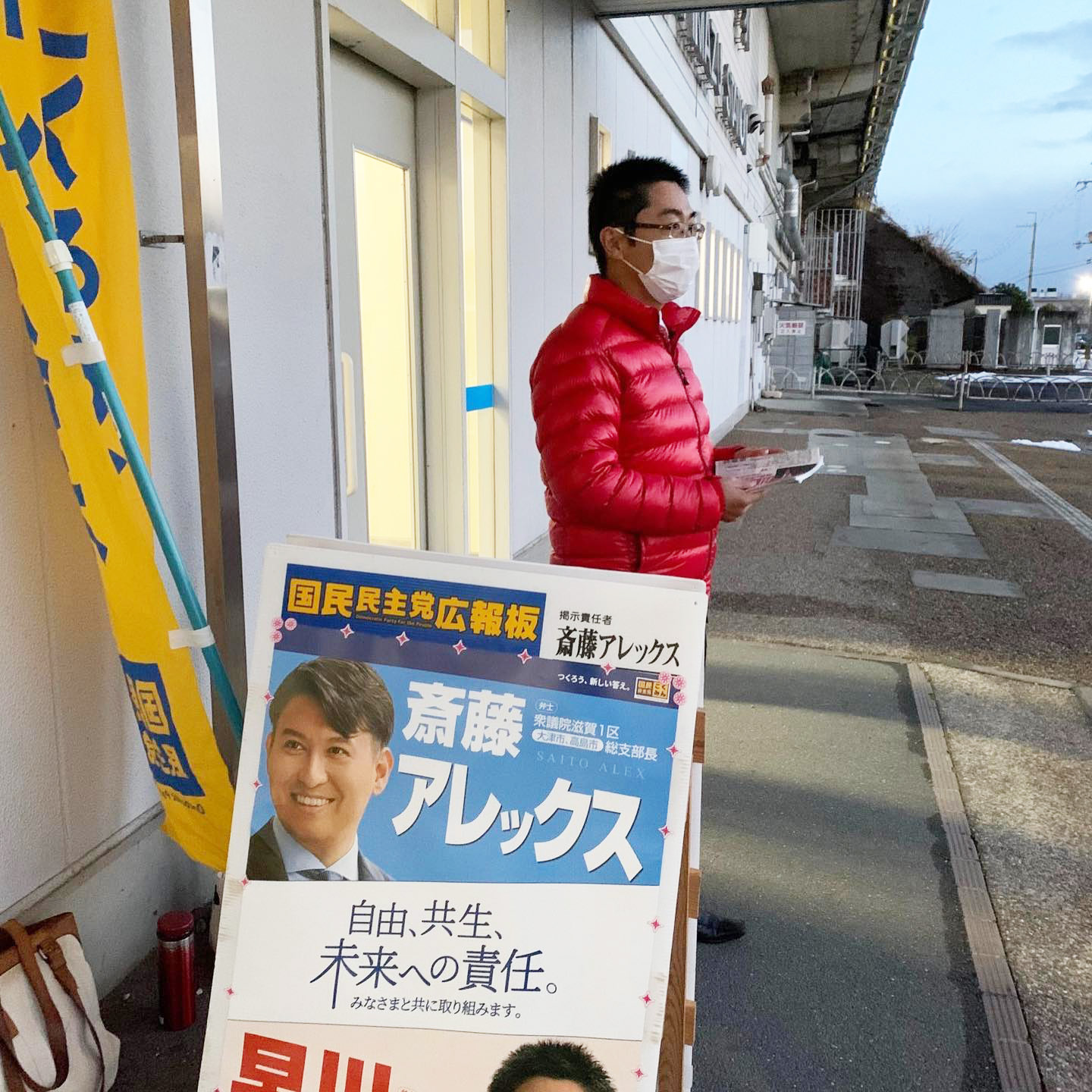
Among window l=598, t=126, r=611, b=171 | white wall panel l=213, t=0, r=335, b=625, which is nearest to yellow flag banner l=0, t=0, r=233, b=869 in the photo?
white wall panel l=213, t=0, r=335, b=625

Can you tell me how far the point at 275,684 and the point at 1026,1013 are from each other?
2.24 m

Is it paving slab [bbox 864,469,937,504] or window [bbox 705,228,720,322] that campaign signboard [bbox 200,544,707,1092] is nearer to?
paving slab [bbox 864,469,937,504]

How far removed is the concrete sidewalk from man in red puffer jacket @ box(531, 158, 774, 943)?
1.21 m

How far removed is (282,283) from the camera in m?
Result: 3.18

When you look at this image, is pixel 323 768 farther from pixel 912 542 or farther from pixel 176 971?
pixel 912 542

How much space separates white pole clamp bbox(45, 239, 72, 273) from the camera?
1.93m

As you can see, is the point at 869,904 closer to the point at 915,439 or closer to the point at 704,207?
the point at 704,207

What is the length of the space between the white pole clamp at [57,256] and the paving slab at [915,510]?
30.6 ft

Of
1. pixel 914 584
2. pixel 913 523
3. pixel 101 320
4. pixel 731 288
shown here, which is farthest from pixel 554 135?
pixel 731 288

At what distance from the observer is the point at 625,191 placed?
8.50 ft

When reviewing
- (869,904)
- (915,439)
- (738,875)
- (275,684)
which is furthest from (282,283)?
(915,439)

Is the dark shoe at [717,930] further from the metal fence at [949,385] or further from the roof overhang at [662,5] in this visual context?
the metal fence at [949,385]

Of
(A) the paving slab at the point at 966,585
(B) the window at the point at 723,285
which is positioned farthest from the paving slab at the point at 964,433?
(A) the paving slab at the point at 966,585

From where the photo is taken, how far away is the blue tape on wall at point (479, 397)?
5.06 m
